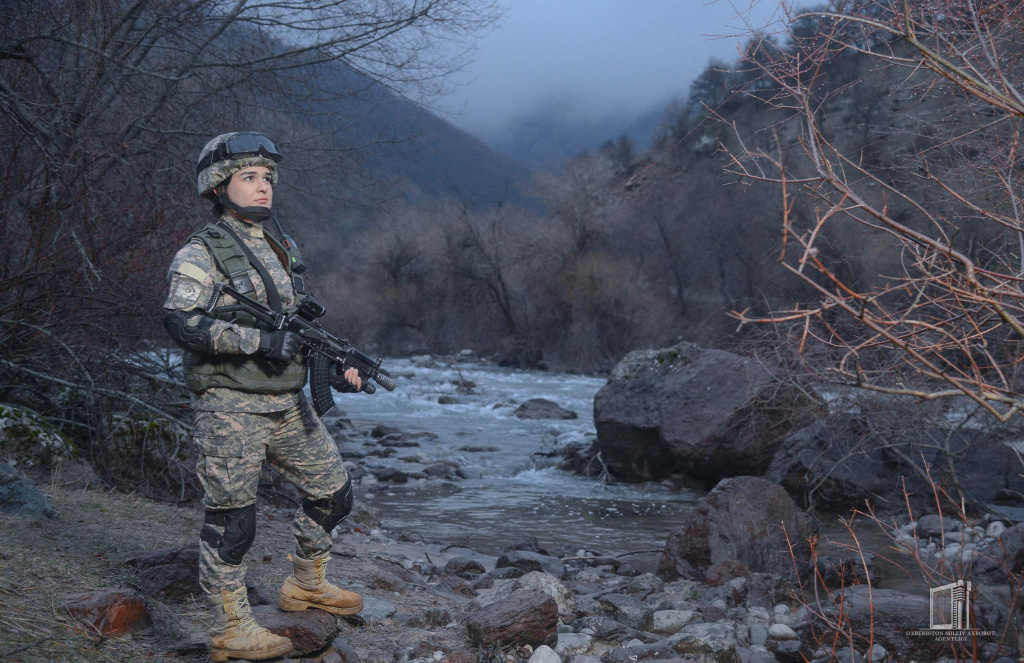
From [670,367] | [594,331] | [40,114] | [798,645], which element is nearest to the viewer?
[798,645]

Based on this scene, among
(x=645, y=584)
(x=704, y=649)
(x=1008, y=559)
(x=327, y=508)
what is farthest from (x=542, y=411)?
(x=327, y=508)

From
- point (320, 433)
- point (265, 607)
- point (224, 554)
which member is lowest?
point (265, 607)

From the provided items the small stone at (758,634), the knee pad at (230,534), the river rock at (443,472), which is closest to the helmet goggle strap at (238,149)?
the knee pad at (230,534)

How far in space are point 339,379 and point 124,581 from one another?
1.51 metres

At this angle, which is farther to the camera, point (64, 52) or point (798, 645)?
point (64, 52)

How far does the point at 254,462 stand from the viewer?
319 centimetres

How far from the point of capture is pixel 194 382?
314 centimetres

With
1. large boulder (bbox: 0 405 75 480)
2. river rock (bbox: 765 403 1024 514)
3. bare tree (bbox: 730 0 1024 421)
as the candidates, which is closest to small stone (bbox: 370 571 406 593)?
large boulder (bbox: 0 405 75 480)

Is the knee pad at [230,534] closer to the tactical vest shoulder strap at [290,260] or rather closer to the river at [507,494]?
the tactical vest shoulder strap at [290,260]

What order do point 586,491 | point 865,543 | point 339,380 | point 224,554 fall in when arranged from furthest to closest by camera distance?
point 586,491, point 865,543, point 339,380, point 224,554

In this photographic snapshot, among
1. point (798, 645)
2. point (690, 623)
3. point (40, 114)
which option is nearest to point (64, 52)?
point (40, 114)

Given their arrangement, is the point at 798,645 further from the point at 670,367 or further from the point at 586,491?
the point at 670,367

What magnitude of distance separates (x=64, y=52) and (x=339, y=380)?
18.1 feet

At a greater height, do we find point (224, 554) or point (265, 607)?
point (224, 554)
